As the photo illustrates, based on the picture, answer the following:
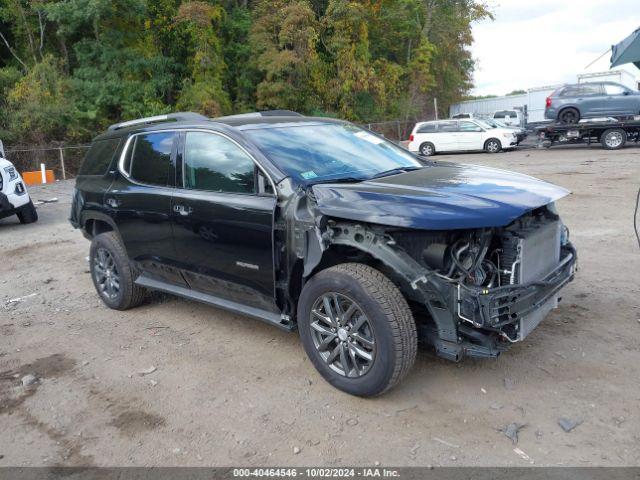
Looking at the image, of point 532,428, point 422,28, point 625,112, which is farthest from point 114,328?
point 422,28

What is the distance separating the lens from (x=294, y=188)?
381 centimetres

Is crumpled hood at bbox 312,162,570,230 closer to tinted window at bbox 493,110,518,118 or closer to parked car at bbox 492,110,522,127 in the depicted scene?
parked car at bbox 492,110,522,127

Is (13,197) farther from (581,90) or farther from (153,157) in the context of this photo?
(581,90)

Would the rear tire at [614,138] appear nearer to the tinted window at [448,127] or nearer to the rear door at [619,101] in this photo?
the rear door at [619,101]

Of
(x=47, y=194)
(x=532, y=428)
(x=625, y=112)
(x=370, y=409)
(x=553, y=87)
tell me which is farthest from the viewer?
(x=553, y=87)

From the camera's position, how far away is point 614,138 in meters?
19.2

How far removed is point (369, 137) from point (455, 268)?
6.49ft

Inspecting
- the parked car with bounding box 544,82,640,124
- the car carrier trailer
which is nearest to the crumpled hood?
the car carrier trailer

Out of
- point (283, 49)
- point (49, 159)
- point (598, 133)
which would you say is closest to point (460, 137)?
point (598, 133)

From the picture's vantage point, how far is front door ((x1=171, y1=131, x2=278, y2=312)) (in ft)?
13.0

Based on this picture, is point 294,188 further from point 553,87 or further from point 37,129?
point 553,87

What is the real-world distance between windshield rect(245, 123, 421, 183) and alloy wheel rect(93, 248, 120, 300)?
218 centimetres

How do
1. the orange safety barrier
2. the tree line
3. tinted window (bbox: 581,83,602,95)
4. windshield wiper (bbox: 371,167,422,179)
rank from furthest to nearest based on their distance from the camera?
the tree line, tinted window (bbox: 581,83,602,95), the orange safety barrier, windshield wiper (bbox: 371,167,422,179)

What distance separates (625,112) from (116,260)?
63.8 ft
